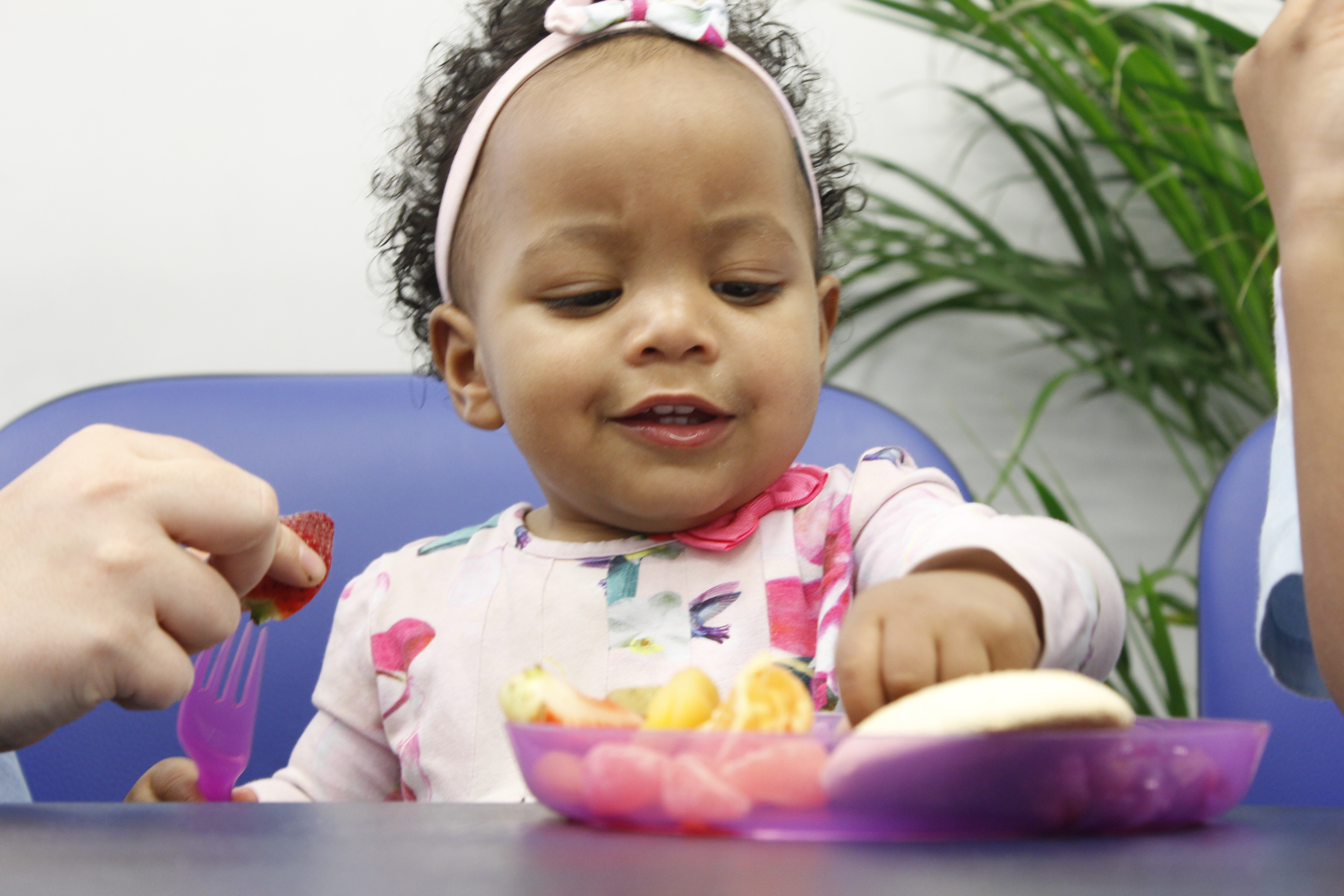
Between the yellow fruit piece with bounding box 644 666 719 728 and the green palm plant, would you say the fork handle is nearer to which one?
the yellow fruit piece with bounding box 644 666 719 728

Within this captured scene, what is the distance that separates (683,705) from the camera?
1.18 ft

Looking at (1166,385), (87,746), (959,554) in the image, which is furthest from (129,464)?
(1166,385)

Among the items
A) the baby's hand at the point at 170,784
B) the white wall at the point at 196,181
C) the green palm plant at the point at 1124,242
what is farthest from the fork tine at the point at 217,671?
the white wall at the point at 196,181

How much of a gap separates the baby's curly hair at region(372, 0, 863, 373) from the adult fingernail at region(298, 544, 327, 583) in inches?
19.3

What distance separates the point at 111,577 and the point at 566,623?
0.40 metres

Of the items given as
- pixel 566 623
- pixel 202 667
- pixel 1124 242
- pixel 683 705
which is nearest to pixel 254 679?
pixel 566 623

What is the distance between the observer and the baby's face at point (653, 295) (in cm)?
76

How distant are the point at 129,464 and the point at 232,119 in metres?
1.34

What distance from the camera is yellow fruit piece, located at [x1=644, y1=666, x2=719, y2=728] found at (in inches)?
14.1

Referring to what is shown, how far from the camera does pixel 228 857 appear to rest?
299mm

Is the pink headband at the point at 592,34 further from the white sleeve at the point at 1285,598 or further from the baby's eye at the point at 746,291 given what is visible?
the white sleeve at the point at 1285,598

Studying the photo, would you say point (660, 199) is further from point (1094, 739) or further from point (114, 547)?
point (1094, 739)

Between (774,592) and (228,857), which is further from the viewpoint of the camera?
(774,592)

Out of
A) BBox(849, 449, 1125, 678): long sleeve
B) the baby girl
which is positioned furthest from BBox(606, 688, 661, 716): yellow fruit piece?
BBox(849, 449, 1125, 678): long sleeve
